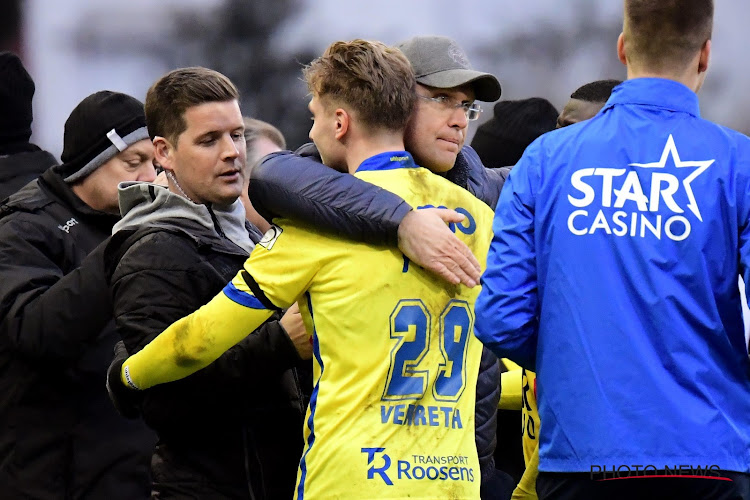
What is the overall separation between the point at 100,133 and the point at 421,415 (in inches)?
90.4

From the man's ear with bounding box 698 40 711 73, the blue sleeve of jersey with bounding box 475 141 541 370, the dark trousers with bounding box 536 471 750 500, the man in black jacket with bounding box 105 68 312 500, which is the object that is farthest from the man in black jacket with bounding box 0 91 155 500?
the man's ear with bounding box 698 40 711 73

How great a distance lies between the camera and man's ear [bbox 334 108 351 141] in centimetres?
288

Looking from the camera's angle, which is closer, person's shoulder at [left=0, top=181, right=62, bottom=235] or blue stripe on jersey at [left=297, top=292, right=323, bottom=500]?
blue stripe on jersey at [left=297, top=292, right=323, bottom=500]

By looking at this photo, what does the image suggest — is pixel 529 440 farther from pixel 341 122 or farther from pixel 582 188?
pixel 341 122

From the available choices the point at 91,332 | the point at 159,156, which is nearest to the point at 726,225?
the point at 159,156

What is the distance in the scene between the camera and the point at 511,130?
4961 millimetres

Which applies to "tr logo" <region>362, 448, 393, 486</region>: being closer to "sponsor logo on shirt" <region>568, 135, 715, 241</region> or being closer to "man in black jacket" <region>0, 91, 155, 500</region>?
"sponsor logo on shirt" <region>568, 135, 715, 241</region>

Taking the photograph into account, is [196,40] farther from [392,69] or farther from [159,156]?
[392,69]

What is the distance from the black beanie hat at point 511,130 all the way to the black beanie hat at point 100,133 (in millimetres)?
1445

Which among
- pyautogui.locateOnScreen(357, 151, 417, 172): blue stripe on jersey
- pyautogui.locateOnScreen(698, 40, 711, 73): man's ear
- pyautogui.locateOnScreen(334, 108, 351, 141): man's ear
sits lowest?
pyautogui.locateOnScreen(357, 151, 417, 172): blue stripe on jersey

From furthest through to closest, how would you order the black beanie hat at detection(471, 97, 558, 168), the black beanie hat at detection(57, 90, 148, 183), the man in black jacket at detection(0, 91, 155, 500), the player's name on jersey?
the black beanie hat at detection(471, 97, 558, 168) → the black beanie hat at detection(57, 90, 148, 183) → the man in black jacket at detection(0, 91, 155, 500) → the player's name on jersey

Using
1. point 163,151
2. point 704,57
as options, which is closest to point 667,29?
point 704,57

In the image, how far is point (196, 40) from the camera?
6953 millimetres

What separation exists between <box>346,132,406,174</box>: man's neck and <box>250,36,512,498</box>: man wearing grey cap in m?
0.07
